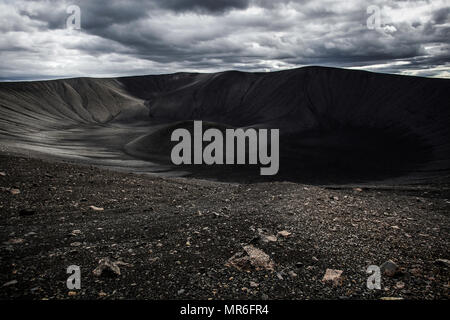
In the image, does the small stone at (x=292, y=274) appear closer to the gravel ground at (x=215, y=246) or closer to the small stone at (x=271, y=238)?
the gravel ground at (x=215, y=246)

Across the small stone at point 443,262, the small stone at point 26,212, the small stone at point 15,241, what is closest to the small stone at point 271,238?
the small stone at point 443,262

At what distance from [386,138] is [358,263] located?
70.6 meters

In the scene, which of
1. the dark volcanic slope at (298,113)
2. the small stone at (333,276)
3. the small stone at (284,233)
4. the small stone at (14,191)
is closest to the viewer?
the small stone at (333,276)

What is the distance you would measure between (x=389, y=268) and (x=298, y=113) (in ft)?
296

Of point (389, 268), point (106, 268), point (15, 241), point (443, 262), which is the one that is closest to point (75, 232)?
point (15, 241)

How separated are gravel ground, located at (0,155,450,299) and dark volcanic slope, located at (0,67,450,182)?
93.9ft

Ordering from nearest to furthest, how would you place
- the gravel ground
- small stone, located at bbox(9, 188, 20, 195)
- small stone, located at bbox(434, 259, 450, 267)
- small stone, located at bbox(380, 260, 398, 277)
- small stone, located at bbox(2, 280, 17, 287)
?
small stone, located at bbox(2, 280, 17, 287), the gravel ground, small stone, located at bbox(380, 260, 398, 277), small stone, located at bbox(434, 259, 450, 267), small stone, located at bbox(9, 188, 20, 195)

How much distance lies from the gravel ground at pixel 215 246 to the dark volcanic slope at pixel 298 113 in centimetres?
2861

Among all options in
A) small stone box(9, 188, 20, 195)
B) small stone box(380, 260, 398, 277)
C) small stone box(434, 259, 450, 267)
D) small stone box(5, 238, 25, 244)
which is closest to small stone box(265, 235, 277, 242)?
small stone box(380, 260, 398, 277)

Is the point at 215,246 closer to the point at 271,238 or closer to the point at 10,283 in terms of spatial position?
the point at 271,238

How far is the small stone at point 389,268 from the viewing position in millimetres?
5324

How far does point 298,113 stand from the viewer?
9200 cm

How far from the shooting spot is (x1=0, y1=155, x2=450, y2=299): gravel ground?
4938 millimetres

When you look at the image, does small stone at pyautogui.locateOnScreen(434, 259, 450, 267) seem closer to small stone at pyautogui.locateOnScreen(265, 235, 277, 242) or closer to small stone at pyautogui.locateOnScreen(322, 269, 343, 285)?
small stone at pyautogui.locateOnScreen(322, 269, 343, 285)
